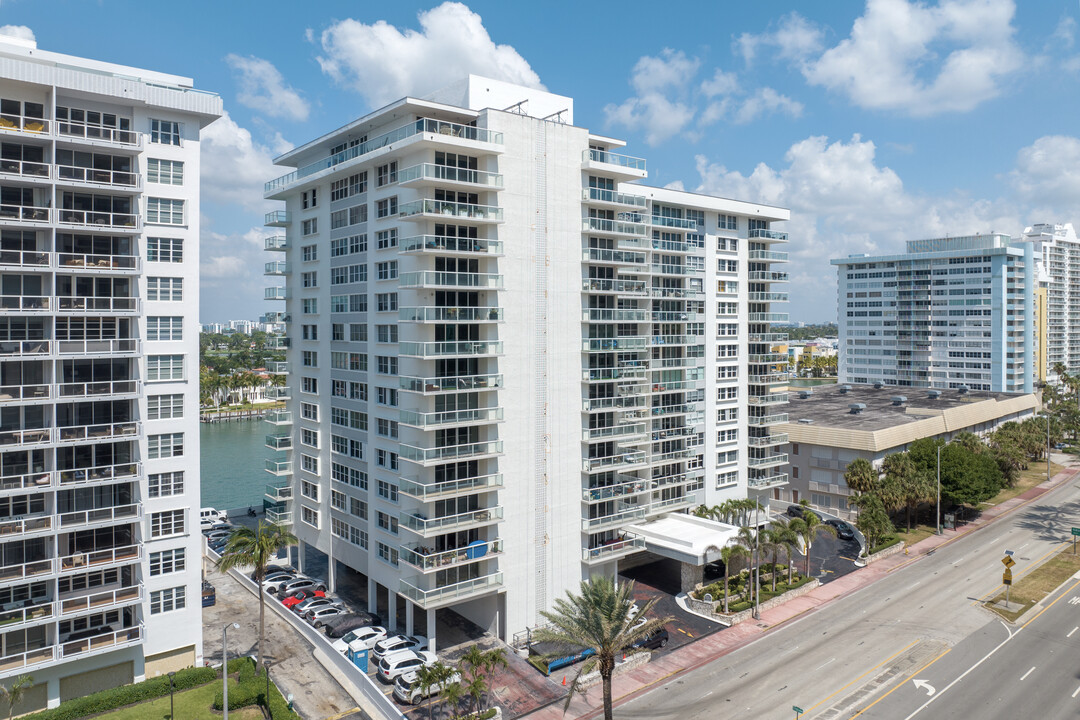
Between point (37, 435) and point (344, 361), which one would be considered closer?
point (37, 435)

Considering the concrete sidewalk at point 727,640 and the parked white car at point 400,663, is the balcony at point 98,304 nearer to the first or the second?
the parked white car at point 400,663

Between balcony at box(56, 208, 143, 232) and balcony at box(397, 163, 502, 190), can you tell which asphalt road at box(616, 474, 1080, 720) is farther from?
balcony at box(56, 208, 143, 232)

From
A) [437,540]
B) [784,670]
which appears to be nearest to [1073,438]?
[784,670]

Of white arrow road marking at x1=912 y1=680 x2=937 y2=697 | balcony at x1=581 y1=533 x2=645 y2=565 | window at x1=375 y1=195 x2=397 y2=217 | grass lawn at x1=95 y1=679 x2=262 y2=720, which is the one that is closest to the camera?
grass lawn at x1=95 y1=679 x2=262 y2=720

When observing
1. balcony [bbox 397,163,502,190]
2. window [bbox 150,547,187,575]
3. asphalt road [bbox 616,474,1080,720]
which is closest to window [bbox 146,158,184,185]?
balcony [bbox 397,163,502,190]

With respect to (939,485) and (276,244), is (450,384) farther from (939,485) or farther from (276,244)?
(939,485)

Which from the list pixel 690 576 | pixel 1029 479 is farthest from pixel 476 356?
pixel 1029 479

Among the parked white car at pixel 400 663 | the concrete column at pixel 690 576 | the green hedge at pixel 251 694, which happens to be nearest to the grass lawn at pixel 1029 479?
the concrete column at pixel 690 576

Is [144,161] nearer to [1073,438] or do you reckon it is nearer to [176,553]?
[176,553]
